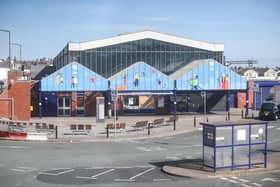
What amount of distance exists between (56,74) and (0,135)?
43.3ft

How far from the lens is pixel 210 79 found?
47312 mm

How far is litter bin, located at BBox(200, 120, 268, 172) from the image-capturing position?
1742 centimetres

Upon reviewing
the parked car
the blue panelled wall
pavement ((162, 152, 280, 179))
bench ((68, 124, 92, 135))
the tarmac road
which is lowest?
the tarmac road

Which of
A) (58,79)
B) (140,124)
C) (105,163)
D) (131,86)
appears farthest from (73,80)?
(105,163)

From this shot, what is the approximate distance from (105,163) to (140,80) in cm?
2555

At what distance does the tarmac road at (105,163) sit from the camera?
1620 cm

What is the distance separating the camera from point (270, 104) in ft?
143

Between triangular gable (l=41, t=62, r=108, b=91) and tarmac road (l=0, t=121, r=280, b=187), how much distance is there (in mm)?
14695

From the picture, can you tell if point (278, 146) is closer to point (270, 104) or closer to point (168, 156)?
point (168, 156)

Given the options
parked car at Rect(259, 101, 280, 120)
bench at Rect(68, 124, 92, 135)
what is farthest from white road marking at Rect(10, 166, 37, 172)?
parked car at Rect(259, 101, 280, 120)

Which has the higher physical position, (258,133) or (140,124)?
(258,133)

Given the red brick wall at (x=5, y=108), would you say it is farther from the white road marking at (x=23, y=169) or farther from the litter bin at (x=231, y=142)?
the litter bin at (x=231, y=142)

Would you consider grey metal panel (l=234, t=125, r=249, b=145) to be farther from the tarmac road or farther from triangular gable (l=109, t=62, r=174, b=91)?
triangular gable (l=109, t=62, r=174, b=91)

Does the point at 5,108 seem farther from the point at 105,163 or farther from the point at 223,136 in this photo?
the point at 223,136
